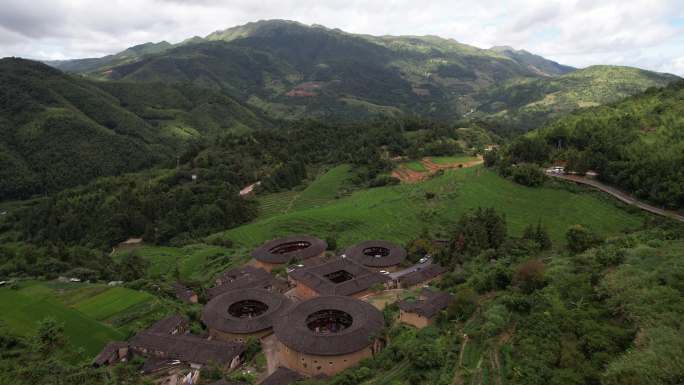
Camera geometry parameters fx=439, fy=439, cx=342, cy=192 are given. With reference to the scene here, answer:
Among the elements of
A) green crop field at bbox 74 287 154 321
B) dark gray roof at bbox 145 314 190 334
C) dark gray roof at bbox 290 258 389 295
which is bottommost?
green crop field at bbox 74 287 154 321

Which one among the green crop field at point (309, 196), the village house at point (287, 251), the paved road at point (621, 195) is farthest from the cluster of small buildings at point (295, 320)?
the green crop field at point (309, 196)

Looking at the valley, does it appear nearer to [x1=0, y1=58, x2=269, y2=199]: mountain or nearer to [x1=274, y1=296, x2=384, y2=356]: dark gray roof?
[x1=274, y1=296, x2=384, y2=356]: dark gray roof

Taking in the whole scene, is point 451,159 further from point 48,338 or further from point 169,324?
point 48,338

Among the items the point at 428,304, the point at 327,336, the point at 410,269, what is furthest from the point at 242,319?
the point at 410,269

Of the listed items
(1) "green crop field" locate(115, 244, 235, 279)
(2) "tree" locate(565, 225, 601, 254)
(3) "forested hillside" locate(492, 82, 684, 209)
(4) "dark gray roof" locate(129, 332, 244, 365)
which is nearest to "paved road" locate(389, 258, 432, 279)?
(2) "tree" locate(565, 225, 601, 254)

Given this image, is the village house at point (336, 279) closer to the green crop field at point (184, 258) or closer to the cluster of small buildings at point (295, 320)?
the cluster of small buildings at point (295, 320)

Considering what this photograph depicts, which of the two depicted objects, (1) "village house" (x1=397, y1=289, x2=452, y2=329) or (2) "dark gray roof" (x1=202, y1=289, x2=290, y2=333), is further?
(2) "dark gray roof" (x1=202, y1=289, x2=290, y2=333)

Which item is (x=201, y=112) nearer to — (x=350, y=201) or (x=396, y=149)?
(x=396, y=149)
